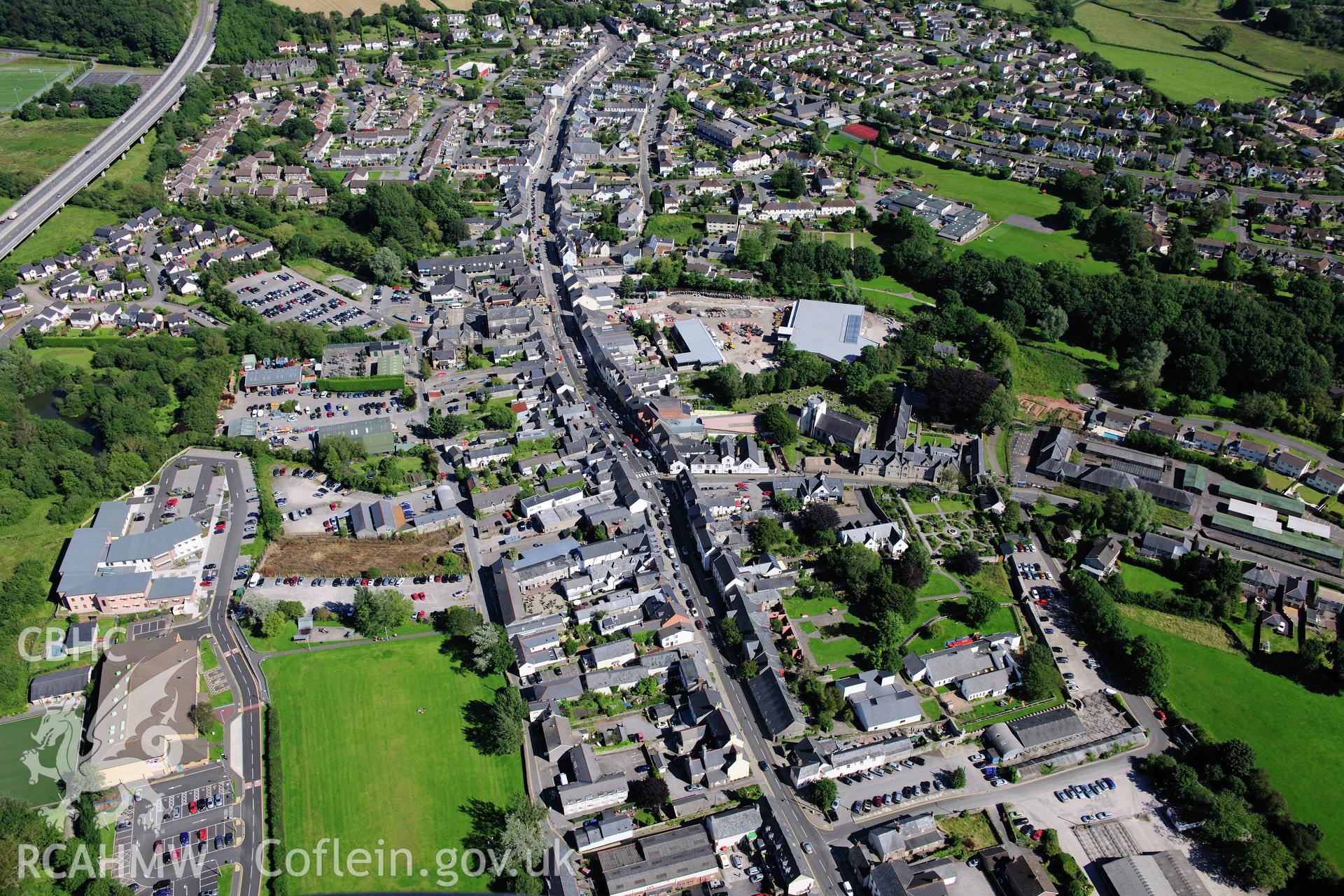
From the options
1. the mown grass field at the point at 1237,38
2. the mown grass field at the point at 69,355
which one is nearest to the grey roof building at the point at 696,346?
the mown grass field at the point at 69,355


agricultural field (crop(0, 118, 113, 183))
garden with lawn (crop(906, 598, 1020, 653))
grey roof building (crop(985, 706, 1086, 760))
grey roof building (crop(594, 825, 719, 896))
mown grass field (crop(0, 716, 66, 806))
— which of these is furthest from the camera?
agricultural field (crop(0, 118, 113, 183))

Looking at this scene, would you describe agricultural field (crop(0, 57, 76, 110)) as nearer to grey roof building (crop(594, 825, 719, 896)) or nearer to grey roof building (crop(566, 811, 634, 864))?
grey roof building (crop(566, 811, 634, 864))

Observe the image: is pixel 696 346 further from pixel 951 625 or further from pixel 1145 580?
pixel 1145 580

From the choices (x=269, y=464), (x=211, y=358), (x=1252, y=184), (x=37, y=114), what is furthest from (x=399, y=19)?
(x=1252, y=184)

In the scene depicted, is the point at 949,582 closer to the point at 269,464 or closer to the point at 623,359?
the point at 623,359

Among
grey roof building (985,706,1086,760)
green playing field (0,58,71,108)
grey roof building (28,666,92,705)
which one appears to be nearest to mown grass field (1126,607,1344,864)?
grey roof building (985,706,1086,760)

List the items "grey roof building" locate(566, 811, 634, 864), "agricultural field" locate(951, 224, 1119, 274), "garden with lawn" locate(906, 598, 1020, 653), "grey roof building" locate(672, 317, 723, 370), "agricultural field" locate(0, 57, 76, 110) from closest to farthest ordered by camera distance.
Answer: "grey roof building" locate(566, 811, 634, 864)
"garden with lawn" locate(906, 598, 1020, 653)
"grey roof building" locate(672, 317, 723, 370)
"agricultural field" locate(951, 224, 1119, 274)
"agricultural field" locate(0, 57, 76, 110)

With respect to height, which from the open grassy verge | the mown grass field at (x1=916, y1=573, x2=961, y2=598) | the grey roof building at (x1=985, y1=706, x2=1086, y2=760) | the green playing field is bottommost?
the grey roof building at (x1=985, y1=706, x2=1086, y2=760)

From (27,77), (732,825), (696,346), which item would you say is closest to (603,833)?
(732,825)
